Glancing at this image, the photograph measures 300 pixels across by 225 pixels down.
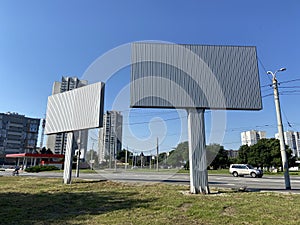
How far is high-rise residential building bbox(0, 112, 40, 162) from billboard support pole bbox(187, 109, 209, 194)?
83105mm

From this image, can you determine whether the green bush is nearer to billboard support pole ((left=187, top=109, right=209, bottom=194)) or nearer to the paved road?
the paved road

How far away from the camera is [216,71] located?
425 inches

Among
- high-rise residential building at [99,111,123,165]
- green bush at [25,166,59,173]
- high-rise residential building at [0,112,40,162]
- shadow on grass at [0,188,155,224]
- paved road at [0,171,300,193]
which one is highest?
high-rise residential building at [0,112,40,162]

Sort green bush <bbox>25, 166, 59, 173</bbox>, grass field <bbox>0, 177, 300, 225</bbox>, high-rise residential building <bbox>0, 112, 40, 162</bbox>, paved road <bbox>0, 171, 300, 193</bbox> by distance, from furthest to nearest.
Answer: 1. high-rise residential building <bbox>0, 112, 40, 162</bbox>
2. green bush <bbox>25, 166, 59, 173</bbox>
3. paved road <bbox>0, 171, 300, 193</bbox>
4. grass field <bbox>0, 177, 300, 225</bbox>

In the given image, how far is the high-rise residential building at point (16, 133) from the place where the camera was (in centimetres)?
8156

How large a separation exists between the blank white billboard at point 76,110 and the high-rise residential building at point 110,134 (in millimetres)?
4238

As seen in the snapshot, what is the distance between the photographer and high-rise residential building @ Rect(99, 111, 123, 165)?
20672mm

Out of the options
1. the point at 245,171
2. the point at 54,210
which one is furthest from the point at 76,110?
the point at 245,171

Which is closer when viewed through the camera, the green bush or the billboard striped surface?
the billboard striped surface

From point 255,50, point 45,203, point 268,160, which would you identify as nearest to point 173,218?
point 45,203

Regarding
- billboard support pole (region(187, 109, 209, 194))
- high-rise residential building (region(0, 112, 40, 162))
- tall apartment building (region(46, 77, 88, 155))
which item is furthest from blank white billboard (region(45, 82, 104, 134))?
high-rise residential building (region(0, 112, 40, 162))

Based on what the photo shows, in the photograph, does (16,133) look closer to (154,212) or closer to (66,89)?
(66,89)

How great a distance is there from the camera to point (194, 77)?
10.6 metres

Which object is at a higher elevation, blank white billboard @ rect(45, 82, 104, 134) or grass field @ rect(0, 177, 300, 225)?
blank white billboard @ rect(45, 82, 104, 134)
